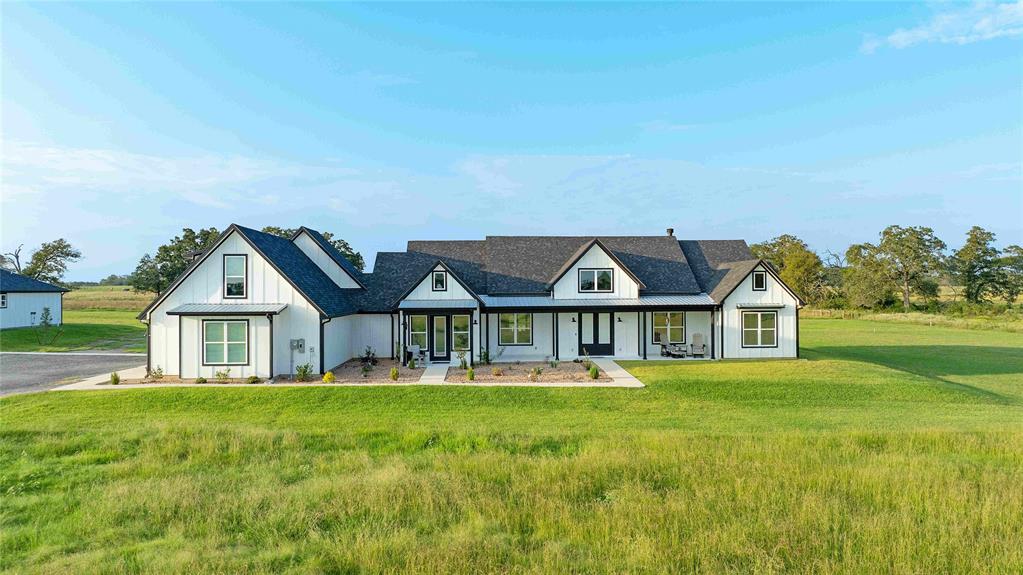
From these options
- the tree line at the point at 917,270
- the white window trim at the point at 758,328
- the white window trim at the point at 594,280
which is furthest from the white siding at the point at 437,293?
the tree line at the point at 917,270

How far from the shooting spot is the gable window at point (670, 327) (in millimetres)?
25266

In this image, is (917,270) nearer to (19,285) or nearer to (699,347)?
(699,347)

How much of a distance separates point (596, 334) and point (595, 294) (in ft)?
6.71

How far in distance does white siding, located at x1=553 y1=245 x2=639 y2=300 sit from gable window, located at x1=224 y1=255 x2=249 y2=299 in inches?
558

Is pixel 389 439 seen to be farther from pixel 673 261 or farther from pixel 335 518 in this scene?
pixel 673 261

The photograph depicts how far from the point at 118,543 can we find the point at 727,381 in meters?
17.7

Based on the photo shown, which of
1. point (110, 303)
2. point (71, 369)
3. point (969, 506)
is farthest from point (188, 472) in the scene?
point (110, 303)

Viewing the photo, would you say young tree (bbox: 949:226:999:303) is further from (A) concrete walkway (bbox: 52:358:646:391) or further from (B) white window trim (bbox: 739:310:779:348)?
(A) concrete walkway (bbox: 52:358:646:391)

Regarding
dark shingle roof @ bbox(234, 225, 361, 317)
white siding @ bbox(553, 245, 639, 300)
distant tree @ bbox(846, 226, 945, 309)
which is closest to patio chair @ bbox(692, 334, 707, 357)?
white siding @ bbox(553, 245, 639, 300)

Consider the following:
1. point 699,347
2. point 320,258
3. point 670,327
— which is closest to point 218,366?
point 320,258

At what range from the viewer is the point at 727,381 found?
18.2m

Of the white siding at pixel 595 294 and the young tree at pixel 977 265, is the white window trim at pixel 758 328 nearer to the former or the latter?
the white siding at pixel 595 294

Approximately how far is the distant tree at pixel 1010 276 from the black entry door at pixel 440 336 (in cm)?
7795

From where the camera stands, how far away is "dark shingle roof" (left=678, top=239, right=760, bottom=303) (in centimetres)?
2419
